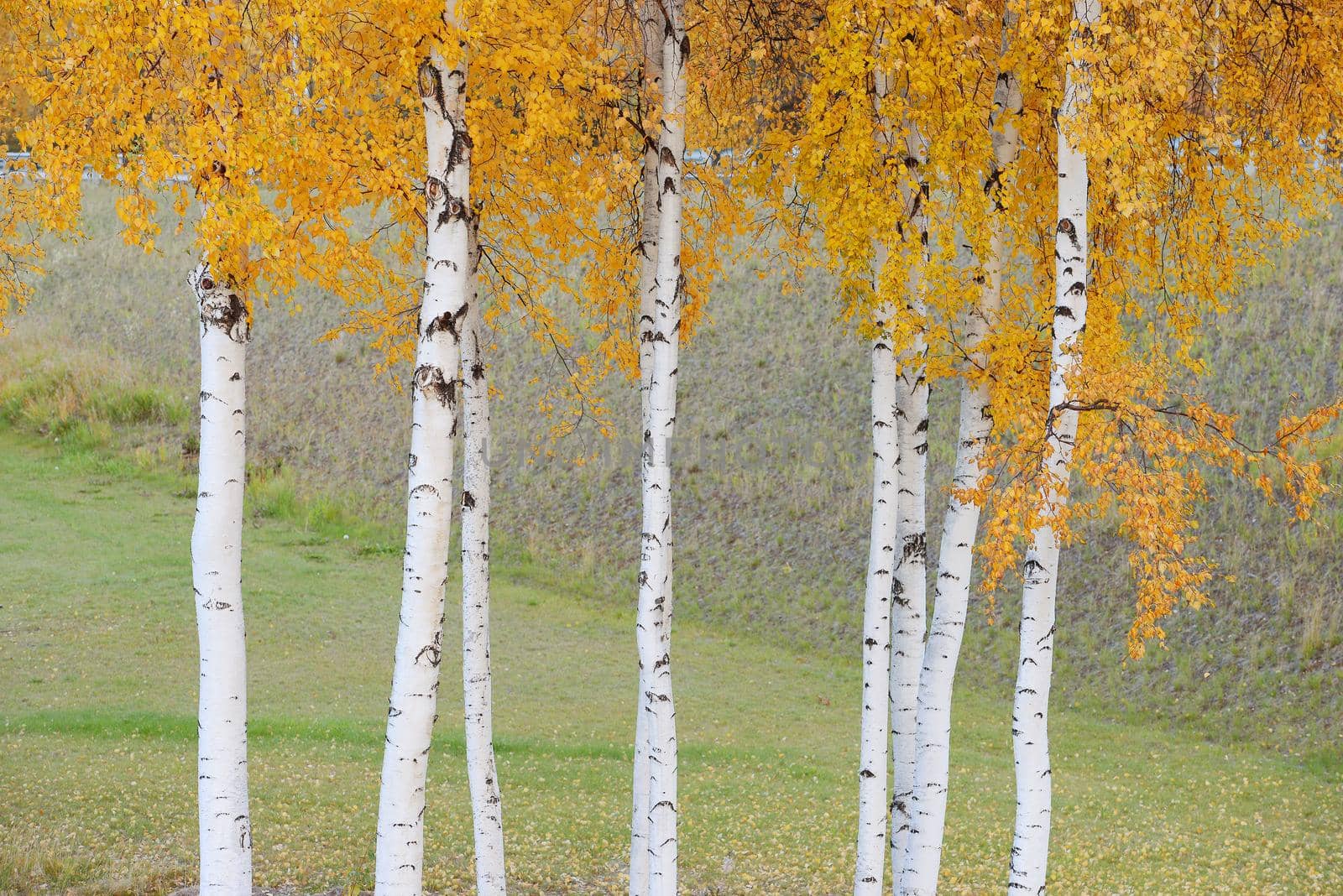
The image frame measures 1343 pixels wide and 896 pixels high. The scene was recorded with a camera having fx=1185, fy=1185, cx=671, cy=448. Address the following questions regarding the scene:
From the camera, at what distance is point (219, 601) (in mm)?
7266

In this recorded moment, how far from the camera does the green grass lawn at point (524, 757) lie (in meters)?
11.3

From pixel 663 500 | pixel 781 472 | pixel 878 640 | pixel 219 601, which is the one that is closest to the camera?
pixel 219 601

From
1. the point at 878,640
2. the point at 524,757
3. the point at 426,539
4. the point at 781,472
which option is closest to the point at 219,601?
the point at 426,539

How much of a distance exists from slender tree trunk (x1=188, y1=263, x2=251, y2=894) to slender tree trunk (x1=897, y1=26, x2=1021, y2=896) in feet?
15.8

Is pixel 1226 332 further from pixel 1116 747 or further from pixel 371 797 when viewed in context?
pixel 371 797

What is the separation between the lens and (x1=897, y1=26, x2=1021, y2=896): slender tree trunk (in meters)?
8.87

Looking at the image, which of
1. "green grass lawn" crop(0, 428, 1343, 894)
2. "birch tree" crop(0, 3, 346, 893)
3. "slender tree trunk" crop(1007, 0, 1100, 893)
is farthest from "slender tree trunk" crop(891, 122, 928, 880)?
"birch tree" crop(0, 3, 346, 893)

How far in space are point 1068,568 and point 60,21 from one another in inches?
702

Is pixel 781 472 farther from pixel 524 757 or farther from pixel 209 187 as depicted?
pixel 209 187

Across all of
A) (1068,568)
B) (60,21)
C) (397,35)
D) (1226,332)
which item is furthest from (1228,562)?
(60,21)

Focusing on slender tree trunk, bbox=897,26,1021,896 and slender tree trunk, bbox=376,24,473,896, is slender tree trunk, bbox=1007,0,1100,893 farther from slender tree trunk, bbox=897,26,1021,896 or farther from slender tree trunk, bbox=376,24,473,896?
slender tree trunk, bbox=376,24,473,896

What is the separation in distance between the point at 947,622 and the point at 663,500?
242cm

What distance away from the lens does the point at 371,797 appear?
12914 mm

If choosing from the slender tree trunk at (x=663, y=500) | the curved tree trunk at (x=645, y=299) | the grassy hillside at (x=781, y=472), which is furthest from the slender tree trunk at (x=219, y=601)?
the grassy hillside at (x=781, y=472)
